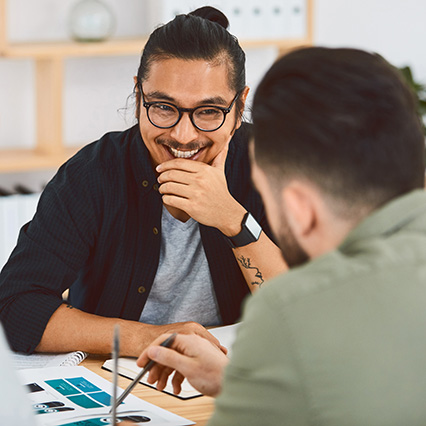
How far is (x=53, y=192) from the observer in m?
1.74

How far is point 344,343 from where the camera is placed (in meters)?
0.77

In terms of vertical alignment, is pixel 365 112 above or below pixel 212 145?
above

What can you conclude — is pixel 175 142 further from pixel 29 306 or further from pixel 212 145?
pixel 29 306

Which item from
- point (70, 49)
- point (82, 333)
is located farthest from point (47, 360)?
point (70, 49)

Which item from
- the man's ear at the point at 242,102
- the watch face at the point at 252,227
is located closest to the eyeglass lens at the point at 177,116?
the man's ear at the point at 242,102

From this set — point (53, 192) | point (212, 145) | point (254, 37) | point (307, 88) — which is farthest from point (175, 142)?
point (254, 37)

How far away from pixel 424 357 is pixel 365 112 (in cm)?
28

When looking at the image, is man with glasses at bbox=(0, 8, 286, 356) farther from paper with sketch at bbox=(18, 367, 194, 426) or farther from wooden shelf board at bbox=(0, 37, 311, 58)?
wooden shelf board at bbox=(0, 37, 311, 58)

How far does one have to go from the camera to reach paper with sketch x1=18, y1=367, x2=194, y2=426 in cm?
115

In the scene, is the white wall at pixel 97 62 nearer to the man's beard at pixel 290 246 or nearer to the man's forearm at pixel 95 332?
the man's forearm at pixel 95 332

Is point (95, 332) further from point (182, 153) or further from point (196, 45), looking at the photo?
point (196, 45)

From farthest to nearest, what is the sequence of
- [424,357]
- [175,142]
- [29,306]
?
[175,142] → [29,306] → [424,357]

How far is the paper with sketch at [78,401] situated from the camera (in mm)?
1152

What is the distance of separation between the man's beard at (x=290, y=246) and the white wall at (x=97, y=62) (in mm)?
2016
